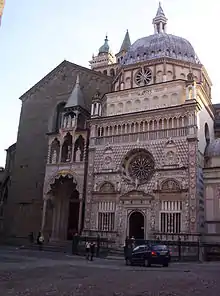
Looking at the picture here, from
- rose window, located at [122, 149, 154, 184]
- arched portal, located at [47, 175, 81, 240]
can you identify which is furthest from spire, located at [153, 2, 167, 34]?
arched portal, located at [47, 175, 81, 240]

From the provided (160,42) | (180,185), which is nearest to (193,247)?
(180,185)

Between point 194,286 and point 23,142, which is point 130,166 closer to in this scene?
point 23,142

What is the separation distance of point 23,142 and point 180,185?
20440 mm

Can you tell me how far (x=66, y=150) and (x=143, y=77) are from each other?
11157mm

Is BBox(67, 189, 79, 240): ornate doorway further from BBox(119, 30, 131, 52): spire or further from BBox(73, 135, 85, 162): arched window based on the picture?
BBox(119, 30, 131, 52): spire

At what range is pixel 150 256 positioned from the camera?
758 inches

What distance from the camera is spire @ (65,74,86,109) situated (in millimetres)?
35487

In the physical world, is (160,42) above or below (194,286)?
above

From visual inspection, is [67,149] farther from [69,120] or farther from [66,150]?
[69,120]

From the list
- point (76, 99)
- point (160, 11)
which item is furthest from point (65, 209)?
point (160, 11)

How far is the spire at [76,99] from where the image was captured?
3549 cm

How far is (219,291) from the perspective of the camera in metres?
10.0

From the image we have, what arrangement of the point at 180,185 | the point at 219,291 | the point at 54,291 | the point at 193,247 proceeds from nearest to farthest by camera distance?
the point at 54,291, the point at 219,291, the point at 193,247, the point at 180,185

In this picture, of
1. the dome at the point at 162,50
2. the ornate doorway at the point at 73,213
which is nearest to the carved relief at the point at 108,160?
the ornate doorway at the point at 73,213
